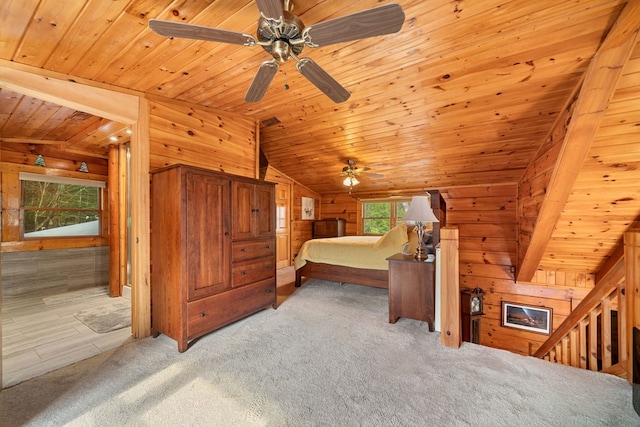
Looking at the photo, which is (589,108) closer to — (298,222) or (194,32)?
(194,32)

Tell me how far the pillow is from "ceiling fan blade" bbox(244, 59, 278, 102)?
7.60 ft

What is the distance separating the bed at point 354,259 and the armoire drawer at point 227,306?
3.48ft

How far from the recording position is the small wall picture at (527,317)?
402cm

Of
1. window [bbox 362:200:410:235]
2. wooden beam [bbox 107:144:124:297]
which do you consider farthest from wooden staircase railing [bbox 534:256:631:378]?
wooden beam [bbox 107:144:124:297]

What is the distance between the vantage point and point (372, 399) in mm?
1566

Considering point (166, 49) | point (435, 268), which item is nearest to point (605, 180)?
point (435, 268)

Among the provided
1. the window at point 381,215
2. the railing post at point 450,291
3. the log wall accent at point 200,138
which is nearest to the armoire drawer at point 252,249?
the log wall accent at point 200,138

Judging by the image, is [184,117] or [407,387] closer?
[407,387]

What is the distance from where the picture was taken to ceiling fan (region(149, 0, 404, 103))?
1.13 meters

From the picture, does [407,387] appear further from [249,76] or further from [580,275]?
[580,275]

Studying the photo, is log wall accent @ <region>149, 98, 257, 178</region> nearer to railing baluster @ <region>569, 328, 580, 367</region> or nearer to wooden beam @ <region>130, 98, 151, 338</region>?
wooden beam @ <region>130, 98, 151, 338</region>

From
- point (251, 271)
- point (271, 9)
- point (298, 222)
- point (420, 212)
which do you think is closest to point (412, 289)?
point (420, 212)

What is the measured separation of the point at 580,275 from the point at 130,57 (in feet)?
19.5

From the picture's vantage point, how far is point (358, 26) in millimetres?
1188
